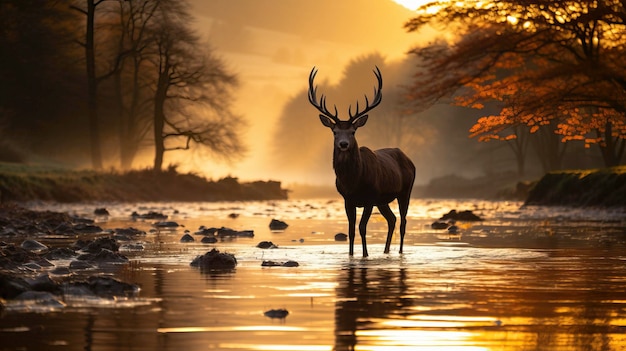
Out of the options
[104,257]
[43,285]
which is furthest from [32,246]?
[43,285]

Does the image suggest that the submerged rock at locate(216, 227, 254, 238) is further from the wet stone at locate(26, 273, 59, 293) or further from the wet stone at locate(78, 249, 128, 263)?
the wet stone at locate(26, 273, 59, 293)

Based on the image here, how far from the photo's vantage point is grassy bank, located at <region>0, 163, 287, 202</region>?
42000 mm

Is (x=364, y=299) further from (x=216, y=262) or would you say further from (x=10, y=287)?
(x=216, y=262)

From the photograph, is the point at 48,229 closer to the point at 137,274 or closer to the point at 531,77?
the point at 137,274

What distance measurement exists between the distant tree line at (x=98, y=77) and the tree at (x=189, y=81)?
0.05 m

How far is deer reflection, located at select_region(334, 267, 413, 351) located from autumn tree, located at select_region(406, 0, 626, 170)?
20375 millimetres

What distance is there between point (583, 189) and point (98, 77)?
97.2ft

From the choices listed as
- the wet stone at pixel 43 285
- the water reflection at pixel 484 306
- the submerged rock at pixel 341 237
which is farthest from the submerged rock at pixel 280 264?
the submerged rock at pixel 341 237

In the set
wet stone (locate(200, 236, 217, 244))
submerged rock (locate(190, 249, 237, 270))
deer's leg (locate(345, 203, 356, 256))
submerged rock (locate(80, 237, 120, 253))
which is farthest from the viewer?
wet stone (locate(200, 236, 217, 244))

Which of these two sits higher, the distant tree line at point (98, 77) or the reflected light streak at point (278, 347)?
the distant tree line at point (98, 77)

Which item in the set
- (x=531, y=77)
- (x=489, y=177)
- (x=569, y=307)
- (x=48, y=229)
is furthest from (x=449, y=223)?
(x=489, y=177)

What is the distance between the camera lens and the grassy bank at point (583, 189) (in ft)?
116

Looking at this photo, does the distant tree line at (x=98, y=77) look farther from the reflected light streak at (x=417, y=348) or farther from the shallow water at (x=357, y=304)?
the reflected light streak at (x=417, y=348)

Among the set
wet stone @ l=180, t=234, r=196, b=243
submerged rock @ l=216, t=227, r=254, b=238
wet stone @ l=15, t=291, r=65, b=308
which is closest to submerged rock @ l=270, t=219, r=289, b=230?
submerged rock @ l=216, t=227, r=254, b=238
